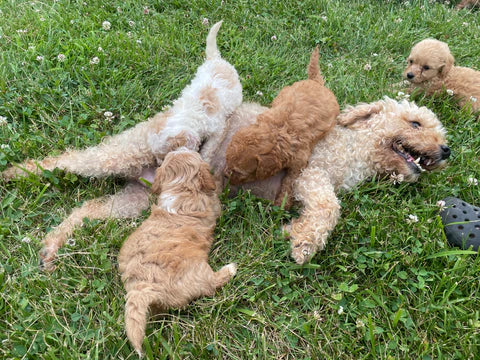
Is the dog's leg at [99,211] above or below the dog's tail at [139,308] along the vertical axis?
below

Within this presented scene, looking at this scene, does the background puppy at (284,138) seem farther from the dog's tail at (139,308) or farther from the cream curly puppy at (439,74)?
the cream curly puppy at (439,74)

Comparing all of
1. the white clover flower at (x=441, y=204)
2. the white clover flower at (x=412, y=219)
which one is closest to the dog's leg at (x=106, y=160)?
the white clover flower at (x=412, y=219)

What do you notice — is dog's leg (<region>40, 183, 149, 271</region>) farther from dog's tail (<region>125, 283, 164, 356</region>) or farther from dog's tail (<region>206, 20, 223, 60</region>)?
dog's tail (<region>206, 20, 223, 60</region>)

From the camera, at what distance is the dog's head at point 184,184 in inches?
120

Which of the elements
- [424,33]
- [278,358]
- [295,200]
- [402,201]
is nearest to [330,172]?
[295,200]

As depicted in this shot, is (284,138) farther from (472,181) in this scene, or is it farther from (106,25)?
(106,25)

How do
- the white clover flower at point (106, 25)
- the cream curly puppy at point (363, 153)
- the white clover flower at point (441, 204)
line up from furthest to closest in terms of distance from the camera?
the white clover flower at point (106, 25) → the cream curly puppy at point (363, 153) → the white clover flower at point (441, 204)

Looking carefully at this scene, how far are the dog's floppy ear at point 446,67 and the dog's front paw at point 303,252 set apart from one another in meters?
2.93

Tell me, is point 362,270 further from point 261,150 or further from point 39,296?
point 39,296

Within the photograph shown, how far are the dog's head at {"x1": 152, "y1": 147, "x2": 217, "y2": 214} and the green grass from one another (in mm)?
259

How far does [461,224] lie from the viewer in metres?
2.94

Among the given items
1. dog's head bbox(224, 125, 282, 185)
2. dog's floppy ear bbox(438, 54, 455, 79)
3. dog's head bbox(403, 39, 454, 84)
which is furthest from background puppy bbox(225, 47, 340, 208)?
dog's floppy ear bbox(438, 54, 455, 79)

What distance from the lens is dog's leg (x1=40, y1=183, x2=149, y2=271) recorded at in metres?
2.90

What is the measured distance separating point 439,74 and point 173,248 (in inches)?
145
